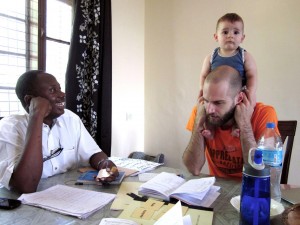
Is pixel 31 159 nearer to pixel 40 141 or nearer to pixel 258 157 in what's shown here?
pixel 40 141

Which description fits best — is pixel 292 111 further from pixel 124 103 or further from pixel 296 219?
pixel 296 219

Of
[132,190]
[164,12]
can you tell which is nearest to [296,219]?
[132,190]

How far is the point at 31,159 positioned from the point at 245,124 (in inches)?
40.5

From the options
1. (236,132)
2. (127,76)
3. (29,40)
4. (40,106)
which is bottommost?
(236,132)

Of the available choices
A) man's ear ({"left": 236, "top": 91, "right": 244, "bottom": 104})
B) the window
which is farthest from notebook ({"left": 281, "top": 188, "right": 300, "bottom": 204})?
the window

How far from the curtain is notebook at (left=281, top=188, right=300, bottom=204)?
1713 millimetres

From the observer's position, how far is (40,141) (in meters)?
1.18

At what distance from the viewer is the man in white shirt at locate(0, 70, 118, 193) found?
3.61 ft

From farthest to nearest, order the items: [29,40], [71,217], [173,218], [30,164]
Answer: [29,40] → [30,164] → [71,217] → [173,218]

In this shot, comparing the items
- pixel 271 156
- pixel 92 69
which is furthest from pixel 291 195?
pixel 92 69

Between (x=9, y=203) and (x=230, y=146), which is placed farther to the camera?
(x=230, y=146)

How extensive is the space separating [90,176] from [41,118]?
36cm

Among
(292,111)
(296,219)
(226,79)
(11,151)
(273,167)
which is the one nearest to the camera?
(296,219)

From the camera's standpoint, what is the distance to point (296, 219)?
0.67 m
